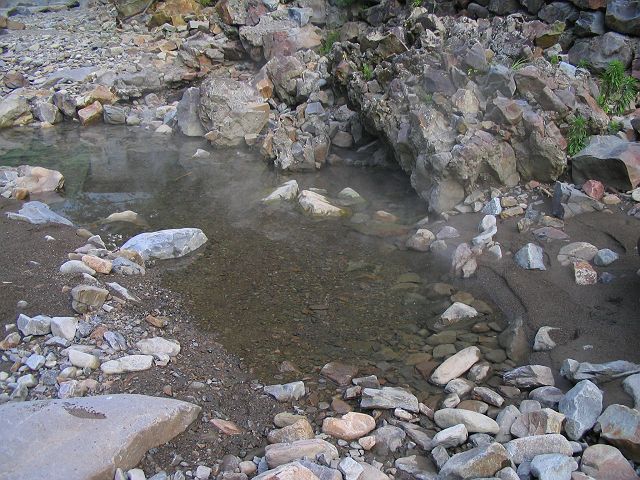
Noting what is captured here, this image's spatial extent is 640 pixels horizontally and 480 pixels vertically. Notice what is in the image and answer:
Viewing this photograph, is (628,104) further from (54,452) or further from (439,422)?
(54,452)

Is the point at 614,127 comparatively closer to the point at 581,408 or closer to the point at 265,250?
the point at 265,250

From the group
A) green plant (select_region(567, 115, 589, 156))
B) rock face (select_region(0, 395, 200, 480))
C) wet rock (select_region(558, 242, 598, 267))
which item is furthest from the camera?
green plant (select_region(567, 115, 589, 156))

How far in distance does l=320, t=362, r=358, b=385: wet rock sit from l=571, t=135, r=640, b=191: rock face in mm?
3710

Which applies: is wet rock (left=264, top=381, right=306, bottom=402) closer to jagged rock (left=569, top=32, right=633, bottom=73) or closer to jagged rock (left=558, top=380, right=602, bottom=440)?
jagged rock (left=558, top=380, right=602, bottom=440)

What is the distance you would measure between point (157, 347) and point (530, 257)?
10.7ft

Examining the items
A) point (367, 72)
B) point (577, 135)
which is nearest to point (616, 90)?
point (577, 135)

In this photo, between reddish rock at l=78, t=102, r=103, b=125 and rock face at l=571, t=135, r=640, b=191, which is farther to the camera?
reddish rock at l=78, t=102, r=103, b=125

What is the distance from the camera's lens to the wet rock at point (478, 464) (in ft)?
11.0

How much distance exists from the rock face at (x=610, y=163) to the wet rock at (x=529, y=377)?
2.99 meters

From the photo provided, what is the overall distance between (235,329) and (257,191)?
3424 mm

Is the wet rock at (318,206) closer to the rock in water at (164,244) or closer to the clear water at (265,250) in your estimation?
the clear water at (265,250)

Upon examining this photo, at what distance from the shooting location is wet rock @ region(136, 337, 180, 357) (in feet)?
14.9

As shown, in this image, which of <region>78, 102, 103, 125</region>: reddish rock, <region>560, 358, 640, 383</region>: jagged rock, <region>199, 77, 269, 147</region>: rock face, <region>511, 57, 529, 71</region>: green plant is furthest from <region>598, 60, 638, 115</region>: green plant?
<region>78, 102, 103, 125</region>: reddish rock

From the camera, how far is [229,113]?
10.1 meters
